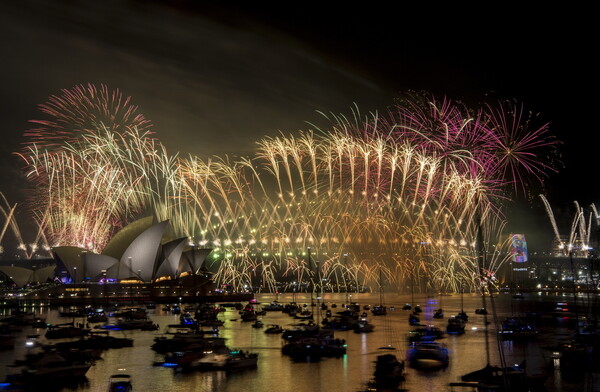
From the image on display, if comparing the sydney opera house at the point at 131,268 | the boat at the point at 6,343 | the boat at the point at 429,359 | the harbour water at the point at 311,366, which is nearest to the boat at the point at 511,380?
the harbour water at the point at 311,366

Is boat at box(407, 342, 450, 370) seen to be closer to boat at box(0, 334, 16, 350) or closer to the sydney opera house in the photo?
boat at box(0, 334, 16, 350)

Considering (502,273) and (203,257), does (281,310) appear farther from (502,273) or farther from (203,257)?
(502,273)

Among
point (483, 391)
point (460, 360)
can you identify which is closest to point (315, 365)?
point (460, 360)

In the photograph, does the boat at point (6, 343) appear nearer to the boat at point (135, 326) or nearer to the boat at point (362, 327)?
the boat at point (135, 326)

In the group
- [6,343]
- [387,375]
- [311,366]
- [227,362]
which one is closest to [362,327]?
[311,366]

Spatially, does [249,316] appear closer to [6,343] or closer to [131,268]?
[6,343]

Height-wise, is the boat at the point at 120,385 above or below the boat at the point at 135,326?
below

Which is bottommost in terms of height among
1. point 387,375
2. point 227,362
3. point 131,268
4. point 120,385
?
point 387,375

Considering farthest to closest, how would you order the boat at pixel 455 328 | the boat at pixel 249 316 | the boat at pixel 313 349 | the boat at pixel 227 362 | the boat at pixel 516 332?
1. the boat at pixel 249 316
2. the boat at pixel 455 328
3. the boat at pixel 516 332
4. the boat at pixel 313 349
5. the boat at pixel 227 362
